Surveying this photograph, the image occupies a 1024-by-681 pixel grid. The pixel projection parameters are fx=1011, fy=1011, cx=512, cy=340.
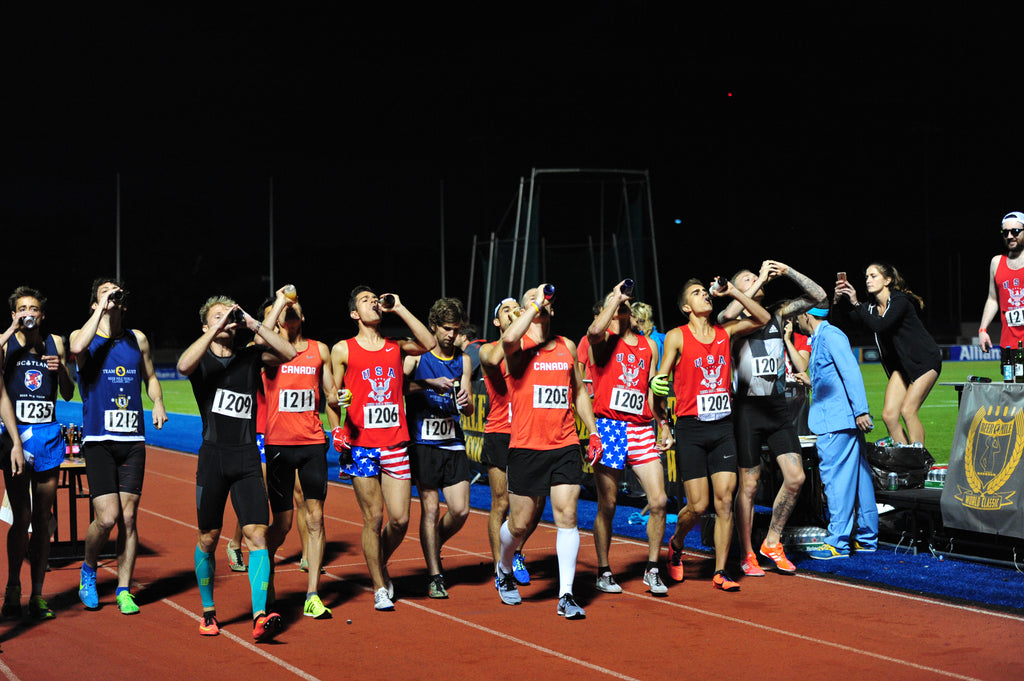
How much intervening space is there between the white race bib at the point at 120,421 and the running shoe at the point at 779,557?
16.2ft

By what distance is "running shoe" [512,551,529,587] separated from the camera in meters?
7.70

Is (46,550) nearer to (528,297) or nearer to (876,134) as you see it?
(528,297)

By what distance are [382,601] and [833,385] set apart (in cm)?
460

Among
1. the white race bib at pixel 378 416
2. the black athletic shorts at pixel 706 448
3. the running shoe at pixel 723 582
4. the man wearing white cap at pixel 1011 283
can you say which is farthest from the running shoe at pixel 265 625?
the man wearing white cap at pixel 1011 283

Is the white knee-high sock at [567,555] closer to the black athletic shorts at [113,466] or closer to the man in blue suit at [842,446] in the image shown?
the black athletic shorts at [113,466]

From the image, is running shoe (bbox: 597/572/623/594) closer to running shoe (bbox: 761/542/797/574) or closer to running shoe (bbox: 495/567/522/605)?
running shoe (bbox: 495/567/522/605)

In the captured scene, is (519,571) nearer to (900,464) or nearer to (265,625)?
(265,625)

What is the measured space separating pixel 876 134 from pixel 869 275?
101 ft

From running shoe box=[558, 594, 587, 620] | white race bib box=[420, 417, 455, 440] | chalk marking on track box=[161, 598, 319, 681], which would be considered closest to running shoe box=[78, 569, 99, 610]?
chalk marking on track box=[161, 598, 319, 681]

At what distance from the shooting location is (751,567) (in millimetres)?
8023

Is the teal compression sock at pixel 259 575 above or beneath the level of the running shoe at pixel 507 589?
above

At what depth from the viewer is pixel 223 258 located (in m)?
70.4

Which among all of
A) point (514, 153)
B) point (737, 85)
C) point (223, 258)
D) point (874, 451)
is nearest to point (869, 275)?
point (874, 451)

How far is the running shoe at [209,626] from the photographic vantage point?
6199mm
